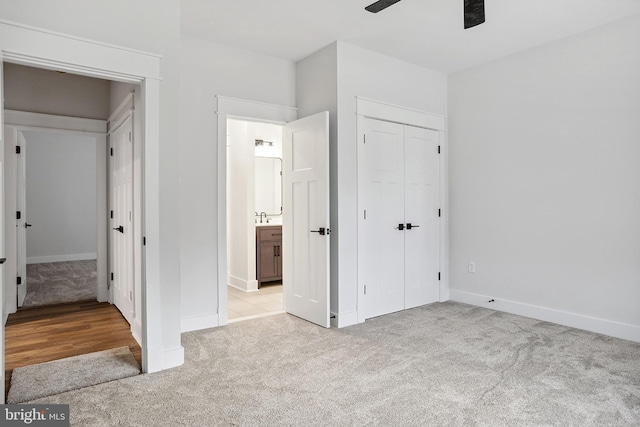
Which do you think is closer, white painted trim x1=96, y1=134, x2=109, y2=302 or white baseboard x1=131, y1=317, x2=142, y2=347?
white baseboard x1=131, y1=317, x2=142, y2=347

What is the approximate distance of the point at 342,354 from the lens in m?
3.07

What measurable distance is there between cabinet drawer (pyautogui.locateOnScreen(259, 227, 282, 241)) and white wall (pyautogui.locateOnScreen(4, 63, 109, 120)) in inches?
92.9

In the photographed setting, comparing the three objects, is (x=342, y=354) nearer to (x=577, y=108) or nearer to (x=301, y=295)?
(x=301, y=295)

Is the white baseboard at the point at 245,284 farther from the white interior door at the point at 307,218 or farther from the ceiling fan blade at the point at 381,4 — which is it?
the ceiling fan blade at the point at 381,4

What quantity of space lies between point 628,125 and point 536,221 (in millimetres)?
1120

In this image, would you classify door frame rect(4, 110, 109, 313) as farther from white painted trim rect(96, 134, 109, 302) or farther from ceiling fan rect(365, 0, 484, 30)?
ceiling fan rect(365, 0, 484, 30)

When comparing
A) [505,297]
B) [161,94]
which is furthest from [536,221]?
[161,94]

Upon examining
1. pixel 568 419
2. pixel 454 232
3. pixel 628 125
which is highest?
pixel 628 125

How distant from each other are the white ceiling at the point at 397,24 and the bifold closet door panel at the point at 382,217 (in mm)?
842

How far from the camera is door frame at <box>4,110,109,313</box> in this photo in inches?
162

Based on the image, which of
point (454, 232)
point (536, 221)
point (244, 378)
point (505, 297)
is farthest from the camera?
point (454, 232)

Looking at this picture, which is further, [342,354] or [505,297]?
[505,297]

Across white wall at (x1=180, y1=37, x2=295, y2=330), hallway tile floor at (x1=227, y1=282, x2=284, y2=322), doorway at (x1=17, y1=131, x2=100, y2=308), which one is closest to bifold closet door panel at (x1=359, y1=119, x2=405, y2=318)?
hallway tile floor at (x1=227, y1=282, x2=284, y2=322)

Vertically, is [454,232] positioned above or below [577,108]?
below
